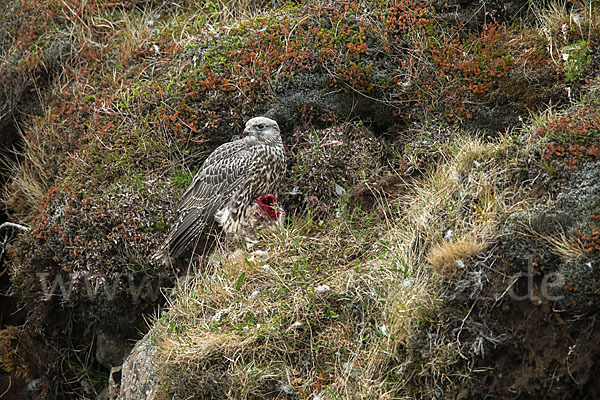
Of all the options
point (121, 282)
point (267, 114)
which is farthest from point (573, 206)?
point (121, 282)

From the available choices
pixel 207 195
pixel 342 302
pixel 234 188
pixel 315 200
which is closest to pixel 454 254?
pixel 342 302

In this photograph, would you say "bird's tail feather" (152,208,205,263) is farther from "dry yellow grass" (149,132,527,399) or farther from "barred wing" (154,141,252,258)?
"dry yellow grass" (149,132,527,399)

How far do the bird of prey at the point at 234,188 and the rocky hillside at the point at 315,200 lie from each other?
242mm

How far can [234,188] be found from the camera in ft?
22.9

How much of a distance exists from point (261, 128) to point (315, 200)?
1.02 m

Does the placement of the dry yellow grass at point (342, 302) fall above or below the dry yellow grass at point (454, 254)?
below

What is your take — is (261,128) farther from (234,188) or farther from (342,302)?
(342,302)

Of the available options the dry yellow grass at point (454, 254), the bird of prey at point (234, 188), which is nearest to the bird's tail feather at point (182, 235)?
the bird of prey at point (234, 188)

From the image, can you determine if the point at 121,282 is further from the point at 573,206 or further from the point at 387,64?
the point at 573,206

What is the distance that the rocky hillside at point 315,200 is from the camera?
4.75 metres

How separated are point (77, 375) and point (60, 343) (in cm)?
44

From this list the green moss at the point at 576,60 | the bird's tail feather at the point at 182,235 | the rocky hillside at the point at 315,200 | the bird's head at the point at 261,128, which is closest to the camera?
the rocky hillside at the point at 315,200

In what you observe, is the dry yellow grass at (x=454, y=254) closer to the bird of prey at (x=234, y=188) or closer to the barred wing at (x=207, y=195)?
the bird of prey at (x=234, y=188)

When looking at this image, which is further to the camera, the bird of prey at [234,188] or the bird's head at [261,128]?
the bird's head at [261,128]
